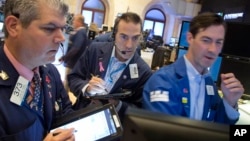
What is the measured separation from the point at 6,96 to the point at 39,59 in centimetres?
19

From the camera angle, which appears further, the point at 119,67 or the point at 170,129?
the point at 119,67

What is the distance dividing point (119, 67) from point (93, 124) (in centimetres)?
60

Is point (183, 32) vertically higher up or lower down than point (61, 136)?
higher up

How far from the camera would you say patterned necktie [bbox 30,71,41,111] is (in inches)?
44.7

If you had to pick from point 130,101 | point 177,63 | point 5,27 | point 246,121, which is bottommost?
point 246,121

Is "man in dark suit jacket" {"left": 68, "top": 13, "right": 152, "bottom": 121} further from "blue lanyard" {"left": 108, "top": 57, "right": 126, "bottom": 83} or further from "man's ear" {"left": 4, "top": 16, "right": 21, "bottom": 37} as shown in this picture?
"man's ear" {"left": 4, "top": 16, "right": 21, "bottom": 37}

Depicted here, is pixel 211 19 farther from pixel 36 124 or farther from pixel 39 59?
pixel 36 124

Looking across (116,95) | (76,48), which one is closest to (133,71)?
(116,95)

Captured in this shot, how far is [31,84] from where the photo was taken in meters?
1.18

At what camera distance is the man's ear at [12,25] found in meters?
1.10

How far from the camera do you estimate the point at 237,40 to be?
2971 mm

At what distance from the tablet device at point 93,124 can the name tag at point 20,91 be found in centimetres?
26

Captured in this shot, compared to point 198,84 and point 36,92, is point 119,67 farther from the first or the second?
point 36,92

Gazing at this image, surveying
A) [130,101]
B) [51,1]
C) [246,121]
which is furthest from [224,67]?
[51,1]
